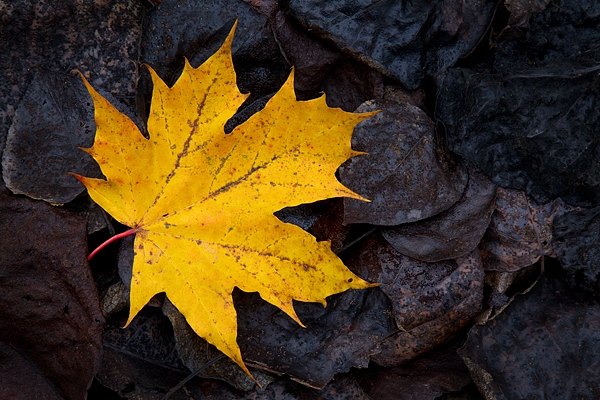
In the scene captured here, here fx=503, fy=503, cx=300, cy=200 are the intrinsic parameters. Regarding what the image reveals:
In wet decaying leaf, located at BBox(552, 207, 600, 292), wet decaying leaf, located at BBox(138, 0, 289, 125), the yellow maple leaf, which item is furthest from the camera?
wet decaying leaf, located at BBox(552, 207, 600, 292)

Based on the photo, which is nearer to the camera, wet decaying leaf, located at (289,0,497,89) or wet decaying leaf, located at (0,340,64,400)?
wet decaying leaf, located at (0,340,64,400)

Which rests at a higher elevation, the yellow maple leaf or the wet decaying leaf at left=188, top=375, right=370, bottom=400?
the yellow maple leaf

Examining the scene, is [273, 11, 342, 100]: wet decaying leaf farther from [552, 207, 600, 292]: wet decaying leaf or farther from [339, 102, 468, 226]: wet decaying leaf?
[552, 207, 600, 292]: wet decaying leaf

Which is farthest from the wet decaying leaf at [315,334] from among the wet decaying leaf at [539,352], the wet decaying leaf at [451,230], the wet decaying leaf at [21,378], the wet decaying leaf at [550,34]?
the wet decaying leaf at [550,34]

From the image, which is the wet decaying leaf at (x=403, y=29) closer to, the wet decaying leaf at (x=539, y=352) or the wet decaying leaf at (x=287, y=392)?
the wet decaying leaf at (x=539, y=352)

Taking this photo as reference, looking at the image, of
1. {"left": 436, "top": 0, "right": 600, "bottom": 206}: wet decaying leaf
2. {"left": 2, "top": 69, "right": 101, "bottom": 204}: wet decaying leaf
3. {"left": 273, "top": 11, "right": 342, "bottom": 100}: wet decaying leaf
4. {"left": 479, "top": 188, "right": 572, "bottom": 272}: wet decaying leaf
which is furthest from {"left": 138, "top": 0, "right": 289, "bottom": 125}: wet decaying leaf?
{"left": 479, "top": 188, "right": 572, "bottom": 272}: wet decaying leaf
